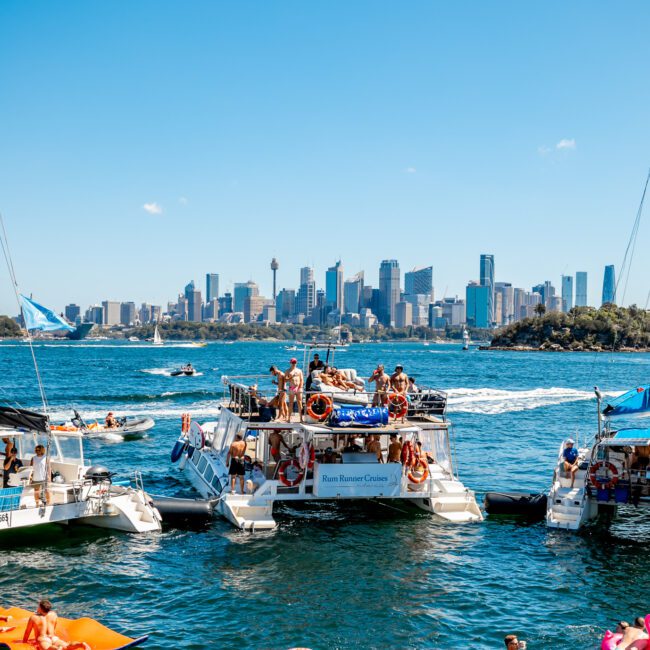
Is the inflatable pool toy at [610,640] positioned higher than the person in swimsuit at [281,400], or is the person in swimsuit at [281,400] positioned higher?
the person in swimsuit at [281,400]

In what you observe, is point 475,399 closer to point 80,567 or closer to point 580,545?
point 580,545

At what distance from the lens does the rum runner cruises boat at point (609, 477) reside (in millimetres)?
19688

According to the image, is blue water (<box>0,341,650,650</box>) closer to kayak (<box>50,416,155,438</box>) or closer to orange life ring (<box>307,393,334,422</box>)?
orange life ring (<box>307,393,334,422</box>)

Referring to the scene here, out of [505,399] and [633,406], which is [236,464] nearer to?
[633,406]

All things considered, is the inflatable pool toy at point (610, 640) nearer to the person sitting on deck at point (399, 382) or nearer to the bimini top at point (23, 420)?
the person sitting on deck at point (399, 382)

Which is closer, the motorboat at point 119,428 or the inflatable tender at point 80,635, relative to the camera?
the inflatable tender at point 80,635

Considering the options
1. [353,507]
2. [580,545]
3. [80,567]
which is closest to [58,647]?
[80,567]

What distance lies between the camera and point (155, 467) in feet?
104

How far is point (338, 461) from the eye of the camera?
20.4m

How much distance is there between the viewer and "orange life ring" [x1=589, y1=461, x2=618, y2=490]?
64.9 ft

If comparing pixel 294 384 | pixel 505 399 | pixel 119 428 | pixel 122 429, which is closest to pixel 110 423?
pixel 119 428

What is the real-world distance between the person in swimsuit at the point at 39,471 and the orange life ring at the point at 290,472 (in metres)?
5.94

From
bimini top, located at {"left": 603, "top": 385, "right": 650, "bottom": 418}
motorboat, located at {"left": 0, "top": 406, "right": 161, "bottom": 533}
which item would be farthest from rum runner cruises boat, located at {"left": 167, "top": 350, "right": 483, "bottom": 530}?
bimini top, located at {"left": 603, "top": 385, "right": 650, "bottom": 418}

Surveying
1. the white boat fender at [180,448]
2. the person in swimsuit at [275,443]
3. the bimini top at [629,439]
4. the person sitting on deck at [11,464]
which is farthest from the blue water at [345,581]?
the white boat fender at [180,448]
